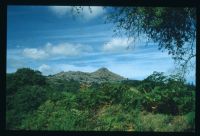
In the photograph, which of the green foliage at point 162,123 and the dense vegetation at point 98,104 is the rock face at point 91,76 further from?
the green foliage at point 162,123

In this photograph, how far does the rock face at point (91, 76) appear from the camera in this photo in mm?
7285

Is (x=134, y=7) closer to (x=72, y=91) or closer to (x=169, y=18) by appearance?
(x=169, y=18)

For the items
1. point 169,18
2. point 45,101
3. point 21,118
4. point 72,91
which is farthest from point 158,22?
point 21,118

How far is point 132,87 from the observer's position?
7.41m

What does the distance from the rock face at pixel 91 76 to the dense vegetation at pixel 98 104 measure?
0.25 ft

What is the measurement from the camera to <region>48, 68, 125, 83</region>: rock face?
287 inches

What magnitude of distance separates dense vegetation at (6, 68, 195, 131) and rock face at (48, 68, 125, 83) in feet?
0.25

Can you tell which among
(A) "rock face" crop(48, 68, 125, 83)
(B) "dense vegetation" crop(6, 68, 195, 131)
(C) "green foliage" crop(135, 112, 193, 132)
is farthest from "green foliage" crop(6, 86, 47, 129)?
(C) "green foliage" crop(135, 112, 193, 132)

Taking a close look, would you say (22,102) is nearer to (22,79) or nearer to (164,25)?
(22,79)

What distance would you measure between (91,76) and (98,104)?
1.68 feet

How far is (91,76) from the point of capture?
7.32m

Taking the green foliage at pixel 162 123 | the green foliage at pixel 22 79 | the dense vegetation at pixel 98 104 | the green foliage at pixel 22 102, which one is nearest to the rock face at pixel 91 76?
the dense vegetation at pixel 98 104
